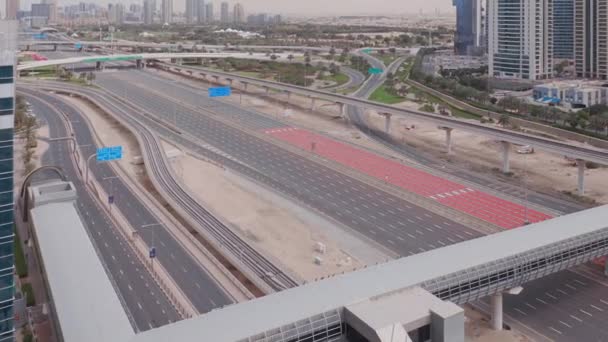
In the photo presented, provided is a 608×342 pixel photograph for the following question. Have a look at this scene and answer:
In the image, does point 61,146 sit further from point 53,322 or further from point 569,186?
point 569,186

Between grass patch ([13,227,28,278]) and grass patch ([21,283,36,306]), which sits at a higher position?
grass patch ([13,227,28,278])

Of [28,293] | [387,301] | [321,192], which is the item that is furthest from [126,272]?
[321,192]

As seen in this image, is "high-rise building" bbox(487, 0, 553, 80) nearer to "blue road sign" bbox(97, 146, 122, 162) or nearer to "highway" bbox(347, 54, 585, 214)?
"highway" bbox(347, 54, 585, 214)

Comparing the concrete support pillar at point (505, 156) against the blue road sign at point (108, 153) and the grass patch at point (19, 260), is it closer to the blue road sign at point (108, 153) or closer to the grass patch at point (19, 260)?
the blue road sign at point (108, 153)

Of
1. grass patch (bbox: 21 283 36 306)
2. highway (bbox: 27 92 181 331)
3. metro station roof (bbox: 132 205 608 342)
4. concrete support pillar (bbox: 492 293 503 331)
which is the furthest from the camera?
grass patch (bbox: 21 283 36 306)

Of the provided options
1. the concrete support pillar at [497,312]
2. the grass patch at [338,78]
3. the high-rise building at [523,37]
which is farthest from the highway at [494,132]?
the high-rise building at [523,37]

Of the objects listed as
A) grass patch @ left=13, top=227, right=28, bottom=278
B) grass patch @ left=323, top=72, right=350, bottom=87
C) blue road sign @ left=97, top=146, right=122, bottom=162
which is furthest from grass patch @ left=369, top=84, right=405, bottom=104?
grass patch @ left=13, top=227, right=28, bottom=278
